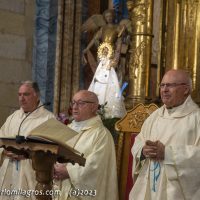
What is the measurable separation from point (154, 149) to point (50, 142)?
0.99 meters

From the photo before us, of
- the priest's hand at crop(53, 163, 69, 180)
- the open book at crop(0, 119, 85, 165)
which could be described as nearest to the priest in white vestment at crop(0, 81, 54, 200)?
the priest's hand at crop(53, 163, 69, 180)

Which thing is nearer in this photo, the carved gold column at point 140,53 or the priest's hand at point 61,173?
the priest's hand at point 61,173

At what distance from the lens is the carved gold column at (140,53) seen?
25.4 ft

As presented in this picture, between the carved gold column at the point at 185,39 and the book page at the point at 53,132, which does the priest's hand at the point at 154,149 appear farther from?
the carved gold column at the point at 185,39

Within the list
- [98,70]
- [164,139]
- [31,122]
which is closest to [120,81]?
[98,70]

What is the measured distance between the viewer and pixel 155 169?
4.99 m

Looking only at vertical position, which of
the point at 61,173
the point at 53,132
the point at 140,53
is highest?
the point at 140,53

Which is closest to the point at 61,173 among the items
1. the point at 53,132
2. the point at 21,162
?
the point at 21,162

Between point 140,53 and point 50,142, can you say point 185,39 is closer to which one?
point 140,53

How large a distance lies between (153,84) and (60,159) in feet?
12.2

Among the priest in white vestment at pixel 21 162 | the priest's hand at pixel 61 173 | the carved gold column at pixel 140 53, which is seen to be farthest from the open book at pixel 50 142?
the carved gold column at pixel 140 53

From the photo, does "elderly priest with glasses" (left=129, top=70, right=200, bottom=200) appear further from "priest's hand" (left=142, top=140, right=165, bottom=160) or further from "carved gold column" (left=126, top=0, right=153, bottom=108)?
"carved gold column" (left=126, top=0, right=153, bottom=108)

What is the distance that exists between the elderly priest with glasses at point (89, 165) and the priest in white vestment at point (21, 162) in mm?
519

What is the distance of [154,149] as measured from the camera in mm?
4770
